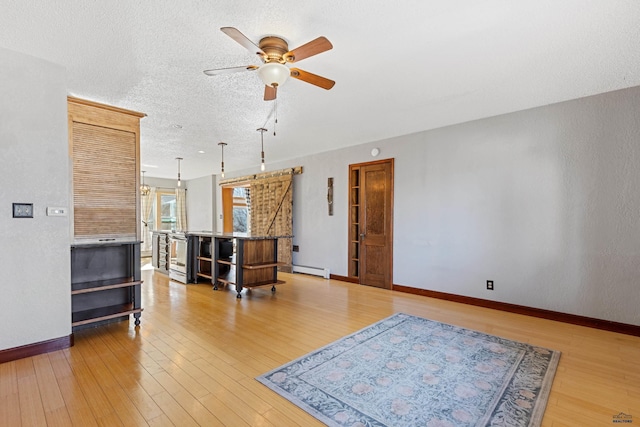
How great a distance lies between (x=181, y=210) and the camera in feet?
34.7

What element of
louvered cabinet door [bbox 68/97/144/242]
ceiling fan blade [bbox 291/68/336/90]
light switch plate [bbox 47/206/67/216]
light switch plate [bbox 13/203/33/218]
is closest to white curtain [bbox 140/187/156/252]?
louvered cabinet door [bbox 68/97/144/242]

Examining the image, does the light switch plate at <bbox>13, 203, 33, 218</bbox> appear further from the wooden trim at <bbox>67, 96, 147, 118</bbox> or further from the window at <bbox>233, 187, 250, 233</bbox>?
the window at <bbox>233, 187, 250, 233</bbox>

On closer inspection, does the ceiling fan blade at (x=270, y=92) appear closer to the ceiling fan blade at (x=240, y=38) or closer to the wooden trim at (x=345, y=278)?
the ceiling fan blade at (x=240, y=38)

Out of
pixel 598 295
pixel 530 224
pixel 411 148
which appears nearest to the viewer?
pixel 598 295

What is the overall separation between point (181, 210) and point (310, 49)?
973cm

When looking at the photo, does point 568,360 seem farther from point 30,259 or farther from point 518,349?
point 30,259

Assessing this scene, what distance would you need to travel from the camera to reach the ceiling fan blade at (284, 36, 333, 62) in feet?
6.65

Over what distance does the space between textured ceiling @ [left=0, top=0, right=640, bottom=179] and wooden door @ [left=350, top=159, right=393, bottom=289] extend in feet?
4.31

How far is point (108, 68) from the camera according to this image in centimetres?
288

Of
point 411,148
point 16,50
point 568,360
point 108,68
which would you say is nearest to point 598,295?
point 568,360

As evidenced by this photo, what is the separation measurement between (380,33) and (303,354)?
109 inches

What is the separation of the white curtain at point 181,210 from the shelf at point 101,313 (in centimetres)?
745

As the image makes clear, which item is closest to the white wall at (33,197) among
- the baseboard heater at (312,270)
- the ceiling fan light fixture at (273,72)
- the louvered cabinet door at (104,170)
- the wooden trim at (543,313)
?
the louvered cabinet door at (104,170)

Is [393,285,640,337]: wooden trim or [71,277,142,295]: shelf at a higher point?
[71,277,142,295]: shelf
